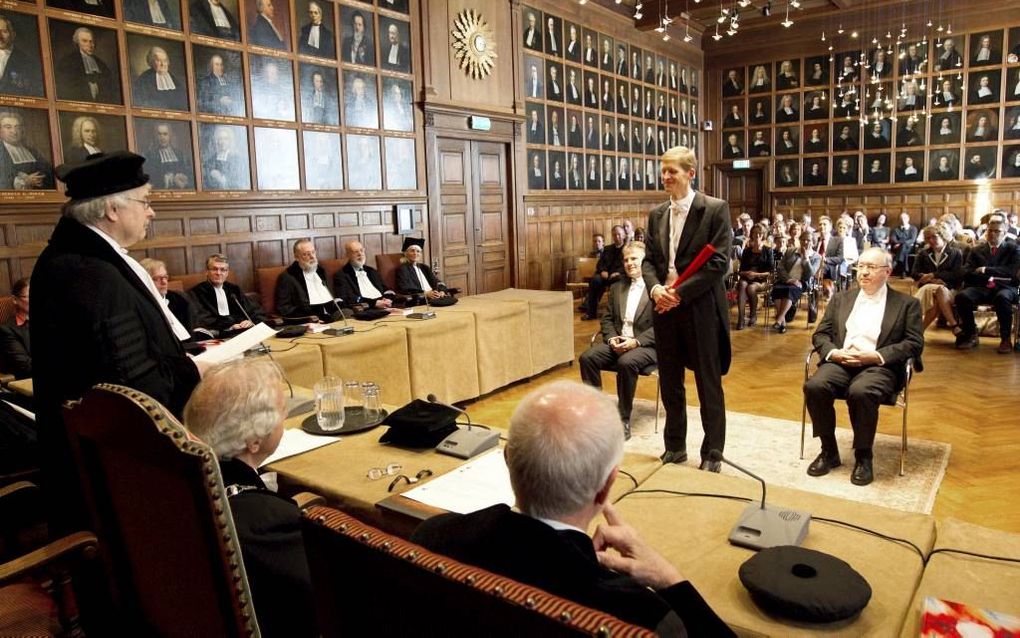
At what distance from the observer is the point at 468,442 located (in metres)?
2.17

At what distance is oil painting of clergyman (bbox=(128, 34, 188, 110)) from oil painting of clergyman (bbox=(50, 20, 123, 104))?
0.49 feet

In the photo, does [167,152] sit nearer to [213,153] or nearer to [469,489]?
[213,153]

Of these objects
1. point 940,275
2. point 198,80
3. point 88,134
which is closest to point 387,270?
point 198,80

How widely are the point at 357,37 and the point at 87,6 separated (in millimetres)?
2816

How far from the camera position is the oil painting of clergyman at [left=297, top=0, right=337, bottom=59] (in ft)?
23.4

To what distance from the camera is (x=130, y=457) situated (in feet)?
4.18

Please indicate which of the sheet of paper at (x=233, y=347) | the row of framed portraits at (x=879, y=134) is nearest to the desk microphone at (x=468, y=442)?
the sheet of paper at (x=233, y=347)

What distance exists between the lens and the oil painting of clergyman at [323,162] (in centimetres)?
730

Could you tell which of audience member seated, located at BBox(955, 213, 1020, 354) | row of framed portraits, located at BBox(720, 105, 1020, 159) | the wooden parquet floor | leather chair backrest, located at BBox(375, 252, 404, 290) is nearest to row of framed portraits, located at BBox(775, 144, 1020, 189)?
row of framed portraits, located at BBox(720, 105, 1020, 159)

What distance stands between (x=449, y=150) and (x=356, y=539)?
8491mm

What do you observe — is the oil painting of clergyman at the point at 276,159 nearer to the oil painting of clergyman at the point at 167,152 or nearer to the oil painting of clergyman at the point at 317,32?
the oil painting of clergyman at the point at 167,152

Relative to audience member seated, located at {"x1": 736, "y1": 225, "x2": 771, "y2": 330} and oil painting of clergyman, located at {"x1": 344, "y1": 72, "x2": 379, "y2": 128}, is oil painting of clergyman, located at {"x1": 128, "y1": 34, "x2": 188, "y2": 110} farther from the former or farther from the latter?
audience member seated, located at {"x1": 736, "y1": 225, "x2": 771, "y2": 330}

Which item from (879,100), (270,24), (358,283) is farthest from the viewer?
(879,100)

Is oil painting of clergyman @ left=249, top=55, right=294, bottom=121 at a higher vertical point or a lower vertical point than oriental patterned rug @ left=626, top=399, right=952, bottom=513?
higher
